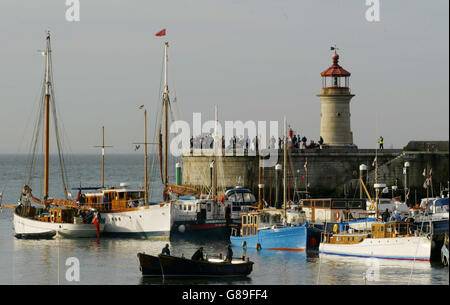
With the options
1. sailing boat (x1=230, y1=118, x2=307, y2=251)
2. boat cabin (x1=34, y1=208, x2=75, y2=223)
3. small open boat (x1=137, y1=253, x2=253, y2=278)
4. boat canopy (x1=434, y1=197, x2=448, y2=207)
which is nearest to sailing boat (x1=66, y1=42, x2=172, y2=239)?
boat cabin (x1=34, y1=208, x2=75, y2=223)

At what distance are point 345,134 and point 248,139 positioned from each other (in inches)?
291

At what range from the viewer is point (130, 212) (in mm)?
62656

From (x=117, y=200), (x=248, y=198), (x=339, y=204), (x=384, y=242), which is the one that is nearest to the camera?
(x=384, y=242)

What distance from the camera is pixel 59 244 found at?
58.9 meters

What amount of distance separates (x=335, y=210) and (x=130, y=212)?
1270cm

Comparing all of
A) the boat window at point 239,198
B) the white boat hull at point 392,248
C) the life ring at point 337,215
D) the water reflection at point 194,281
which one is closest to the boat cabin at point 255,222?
the life ring at point 337,215

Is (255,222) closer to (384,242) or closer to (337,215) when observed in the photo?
(337,215)

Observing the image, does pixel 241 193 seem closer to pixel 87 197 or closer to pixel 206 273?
pixel 87 197

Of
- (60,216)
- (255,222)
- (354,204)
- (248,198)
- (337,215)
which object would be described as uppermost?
(248,198)

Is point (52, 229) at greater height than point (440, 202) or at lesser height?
lesser

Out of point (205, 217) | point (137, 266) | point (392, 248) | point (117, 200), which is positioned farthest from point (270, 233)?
point (117, 200)

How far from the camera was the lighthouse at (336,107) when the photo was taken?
77.2 meters
